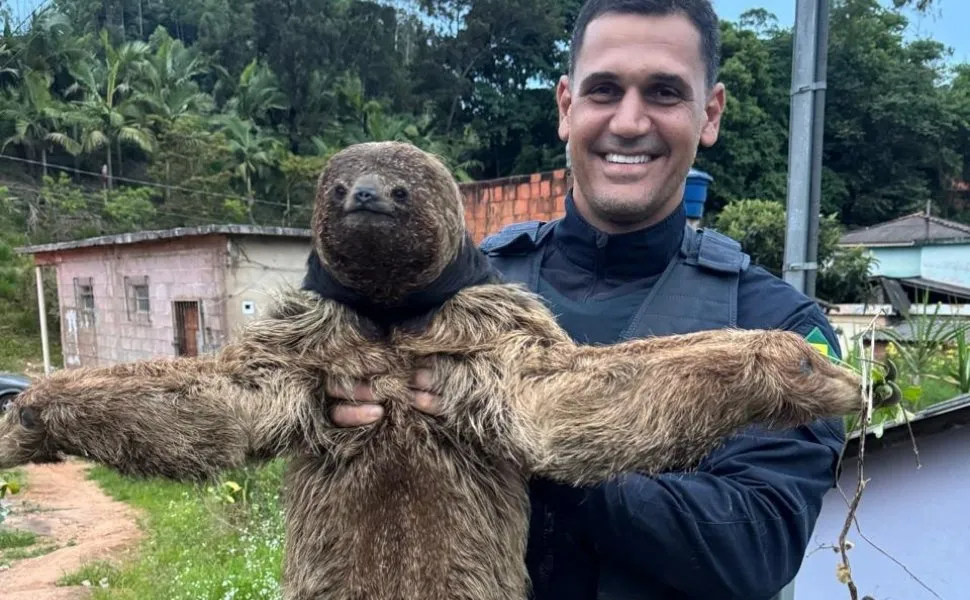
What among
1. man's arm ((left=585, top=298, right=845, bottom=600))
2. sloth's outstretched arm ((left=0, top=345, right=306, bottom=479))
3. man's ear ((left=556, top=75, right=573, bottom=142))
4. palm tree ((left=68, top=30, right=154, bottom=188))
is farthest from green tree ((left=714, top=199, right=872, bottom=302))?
palm tree ((left=68, top=30, right=154, bottom=188))

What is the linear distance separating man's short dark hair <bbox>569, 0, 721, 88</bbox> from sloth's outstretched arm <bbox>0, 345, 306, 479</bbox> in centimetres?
143

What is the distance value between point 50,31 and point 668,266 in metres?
38.3

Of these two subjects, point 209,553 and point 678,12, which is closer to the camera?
point 678,12

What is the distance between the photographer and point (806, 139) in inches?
150

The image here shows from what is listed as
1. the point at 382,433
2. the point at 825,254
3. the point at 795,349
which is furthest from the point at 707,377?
the point at 825,254

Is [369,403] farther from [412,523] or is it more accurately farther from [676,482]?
[676,482]

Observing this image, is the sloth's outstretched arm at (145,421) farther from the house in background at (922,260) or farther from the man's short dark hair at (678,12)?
the house in background at (922,260)

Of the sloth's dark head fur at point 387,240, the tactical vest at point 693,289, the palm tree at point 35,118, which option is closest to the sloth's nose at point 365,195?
the sloth's dark head fur at point 387,240

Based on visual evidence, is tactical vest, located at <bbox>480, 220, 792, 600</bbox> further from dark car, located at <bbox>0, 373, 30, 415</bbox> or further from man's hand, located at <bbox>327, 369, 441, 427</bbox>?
dark car, located at <bbox>0, 373, 30, 415</bbox>

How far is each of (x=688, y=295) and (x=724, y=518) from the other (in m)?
0.64

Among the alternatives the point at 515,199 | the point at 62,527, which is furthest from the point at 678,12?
the point at 62,527

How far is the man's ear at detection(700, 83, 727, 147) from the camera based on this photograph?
233 centimetres

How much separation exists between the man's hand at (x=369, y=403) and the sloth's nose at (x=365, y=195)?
1.50 ft

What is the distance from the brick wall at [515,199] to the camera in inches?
330
